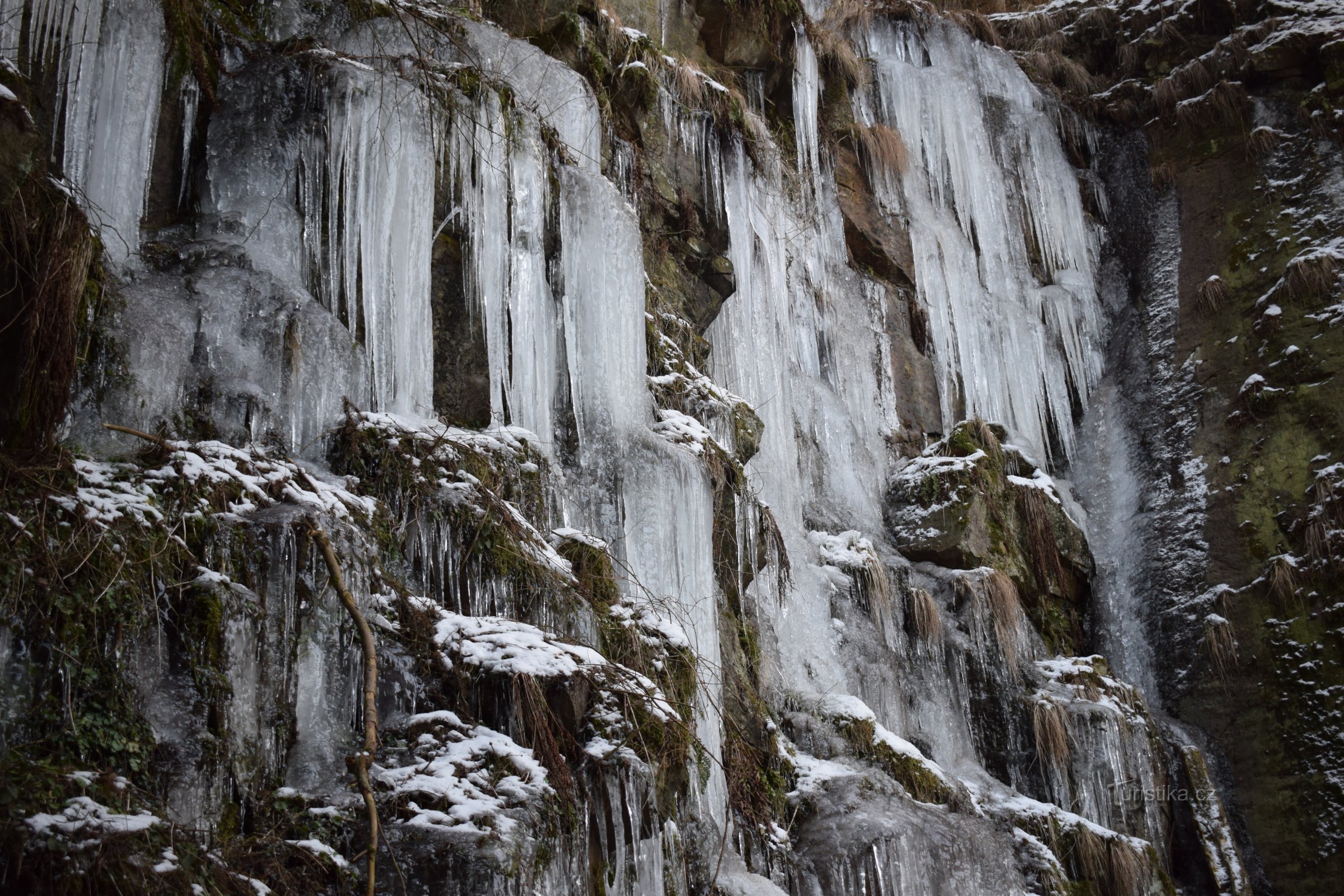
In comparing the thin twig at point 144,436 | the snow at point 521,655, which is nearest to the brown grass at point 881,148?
the snow at point 521,655

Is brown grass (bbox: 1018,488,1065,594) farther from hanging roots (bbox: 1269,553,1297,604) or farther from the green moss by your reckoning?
the green moss

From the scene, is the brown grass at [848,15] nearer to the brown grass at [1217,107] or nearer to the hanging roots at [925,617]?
the brown grass at [1217,107]

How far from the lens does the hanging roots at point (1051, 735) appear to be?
812cm

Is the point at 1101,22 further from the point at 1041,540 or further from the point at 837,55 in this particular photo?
the point at 1041,540

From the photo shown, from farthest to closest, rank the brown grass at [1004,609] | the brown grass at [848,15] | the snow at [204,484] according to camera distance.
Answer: the brown grass at [848,15], the brown grass at [1004,609], the snow at [204,484]

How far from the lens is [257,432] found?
5.25 metres

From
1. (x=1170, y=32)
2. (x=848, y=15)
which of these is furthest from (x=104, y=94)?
Result: (x=1170, y=32)

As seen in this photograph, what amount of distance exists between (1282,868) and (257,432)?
7618 mm

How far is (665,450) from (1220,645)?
5.57 m

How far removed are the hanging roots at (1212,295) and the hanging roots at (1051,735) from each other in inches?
197

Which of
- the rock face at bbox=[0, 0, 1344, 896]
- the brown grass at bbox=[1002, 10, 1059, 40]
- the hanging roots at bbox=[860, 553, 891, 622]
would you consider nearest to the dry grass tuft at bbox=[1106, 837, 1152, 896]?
the rock face at bbox=[0, 0, 1344, 896]

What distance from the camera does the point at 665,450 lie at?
21.2 feet

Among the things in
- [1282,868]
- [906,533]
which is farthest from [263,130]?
[1282,868]

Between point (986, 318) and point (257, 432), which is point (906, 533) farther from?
point (257, 432)
